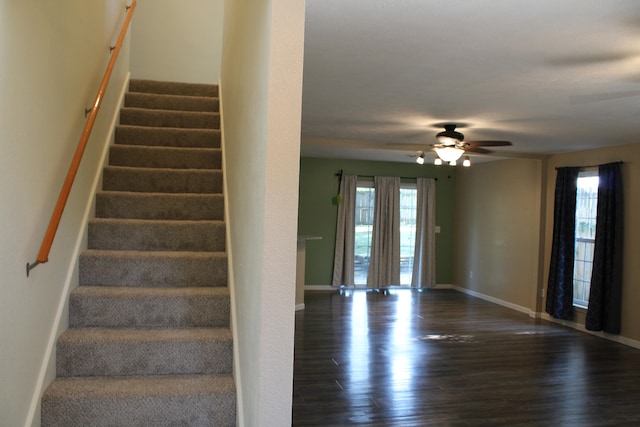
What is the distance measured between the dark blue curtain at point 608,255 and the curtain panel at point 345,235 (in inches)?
160

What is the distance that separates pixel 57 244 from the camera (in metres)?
2.61

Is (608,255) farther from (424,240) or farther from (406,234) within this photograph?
(406,234)

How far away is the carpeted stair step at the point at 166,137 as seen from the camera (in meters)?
4.20

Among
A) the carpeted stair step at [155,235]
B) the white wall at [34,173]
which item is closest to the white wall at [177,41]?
the white wall at [34,173]

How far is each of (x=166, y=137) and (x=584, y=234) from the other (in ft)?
18.1

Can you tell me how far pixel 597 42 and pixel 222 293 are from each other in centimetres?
244

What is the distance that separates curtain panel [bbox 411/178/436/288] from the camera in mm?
9711

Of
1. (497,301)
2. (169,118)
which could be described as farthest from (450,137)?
(497,301)

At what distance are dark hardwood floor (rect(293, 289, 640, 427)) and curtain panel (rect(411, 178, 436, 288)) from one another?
210cm

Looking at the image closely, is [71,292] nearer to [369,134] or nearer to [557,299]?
[369,134]

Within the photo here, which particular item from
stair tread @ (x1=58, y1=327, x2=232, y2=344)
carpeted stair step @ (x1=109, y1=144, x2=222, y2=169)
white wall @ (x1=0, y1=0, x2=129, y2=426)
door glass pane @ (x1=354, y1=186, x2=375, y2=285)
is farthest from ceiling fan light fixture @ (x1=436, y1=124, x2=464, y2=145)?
door glass pane @ (x1=354, y1=186, x2=375, y2=285)

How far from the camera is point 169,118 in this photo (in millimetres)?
4516

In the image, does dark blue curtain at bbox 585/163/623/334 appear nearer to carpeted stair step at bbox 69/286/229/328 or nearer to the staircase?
the staircase

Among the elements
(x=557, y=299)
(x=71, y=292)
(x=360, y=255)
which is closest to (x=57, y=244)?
(x=71, y=292)
